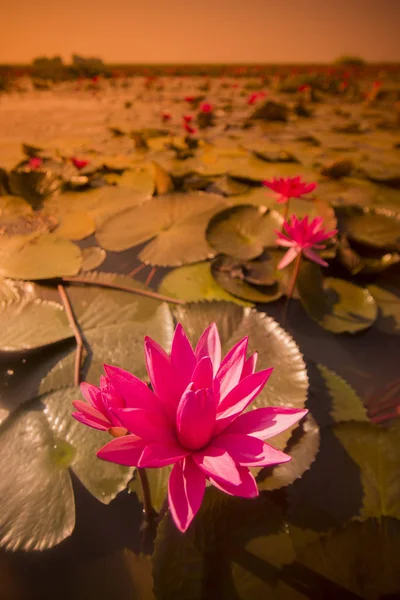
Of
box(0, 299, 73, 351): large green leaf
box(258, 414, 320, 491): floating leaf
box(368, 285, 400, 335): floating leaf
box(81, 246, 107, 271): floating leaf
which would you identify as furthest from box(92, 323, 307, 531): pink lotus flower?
box(81, 246, 107, 271): floating leaf

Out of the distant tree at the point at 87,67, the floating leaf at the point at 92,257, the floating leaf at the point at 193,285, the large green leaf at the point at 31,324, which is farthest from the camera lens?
the distant tree at the point at 87,67

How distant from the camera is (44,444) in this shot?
0.72 meters

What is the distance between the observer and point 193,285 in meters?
1.23

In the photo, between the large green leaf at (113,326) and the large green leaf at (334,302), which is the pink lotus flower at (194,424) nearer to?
the large green leaf at (113,326)

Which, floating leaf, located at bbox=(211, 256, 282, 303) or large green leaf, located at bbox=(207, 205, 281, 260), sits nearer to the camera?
floating leaf, located at bbox=(211, 256, 282, 303)

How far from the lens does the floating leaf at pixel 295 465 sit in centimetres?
67

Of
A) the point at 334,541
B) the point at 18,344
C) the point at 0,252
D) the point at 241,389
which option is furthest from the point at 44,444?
the point at 0,252

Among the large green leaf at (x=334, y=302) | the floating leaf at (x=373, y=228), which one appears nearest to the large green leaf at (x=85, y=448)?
the large green leaf at (x=334, y=302)

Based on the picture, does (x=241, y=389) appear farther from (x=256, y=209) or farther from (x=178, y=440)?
(x=256, y=209)

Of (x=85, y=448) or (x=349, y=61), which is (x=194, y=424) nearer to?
(x=85, y=448)

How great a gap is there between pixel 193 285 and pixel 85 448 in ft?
2.24

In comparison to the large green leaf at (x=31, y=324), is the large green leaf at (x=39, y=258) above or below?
above

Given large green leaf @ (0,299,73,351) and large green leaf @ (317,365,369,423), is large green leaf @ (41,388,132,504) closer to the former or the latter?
large green leaf @ (0,299,73,351)

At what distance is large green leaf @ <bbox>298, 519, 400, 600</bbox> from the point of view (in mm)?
528
